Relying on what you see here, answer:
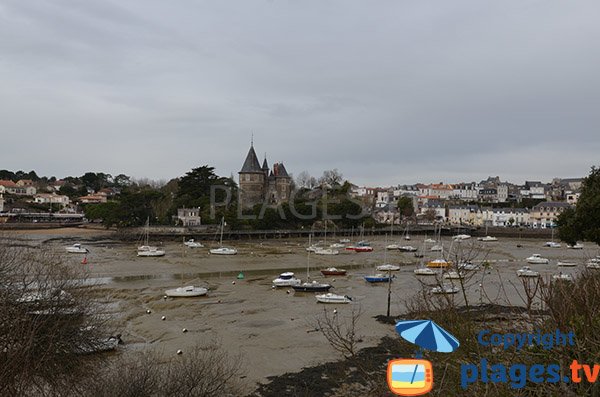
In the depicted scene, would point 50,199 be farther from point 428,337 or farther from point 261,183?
point 428,337

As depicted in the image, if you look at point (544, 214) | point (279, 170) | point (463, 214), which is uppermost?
point (279, 170)

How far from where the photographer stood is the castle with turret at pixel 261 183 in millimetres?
81812

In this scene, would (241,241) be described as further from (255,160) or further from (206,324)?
(206,324)

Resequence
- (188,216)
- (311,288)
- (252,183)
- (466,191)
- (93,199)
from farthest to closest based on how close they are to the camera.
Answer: (466,191)
(93,199)
(252,183)
(188,216)
(311,288)

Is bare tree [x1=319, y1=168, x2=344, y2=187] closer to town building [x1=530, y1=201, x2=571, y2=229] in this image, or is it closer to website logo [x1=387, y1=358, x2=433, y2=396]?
town building [x1=530, y1=201, x2=571, y2=229]

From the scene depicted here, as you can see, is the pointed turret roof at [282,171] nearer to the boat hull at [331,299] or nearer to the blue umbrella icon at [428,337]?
the boat hull at [331,299]

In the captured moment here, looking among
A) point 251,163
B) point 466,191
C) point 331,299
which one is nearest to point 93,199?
A: point 251,163

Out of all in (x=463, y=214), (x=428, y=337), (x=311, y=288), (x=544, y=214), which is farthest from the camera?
(x=463, y=214)

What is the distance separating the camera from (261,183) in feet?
271

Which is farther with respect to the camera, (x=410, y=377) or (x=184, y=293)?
(x=184, y=293)

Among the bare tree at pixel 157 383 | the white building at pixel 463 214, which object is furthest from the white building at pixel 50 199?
the bare tree at pixel 157 383

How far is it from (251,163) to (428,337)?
263 ft

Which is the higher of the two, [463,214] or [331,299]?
[463,214]

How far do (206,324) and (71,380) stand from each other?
30.3ft
